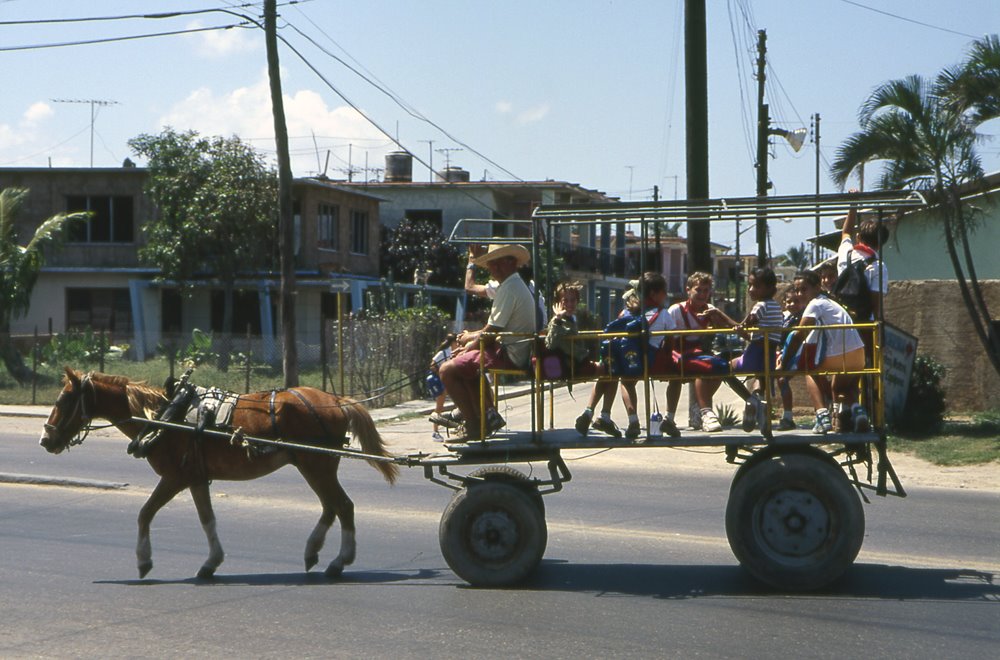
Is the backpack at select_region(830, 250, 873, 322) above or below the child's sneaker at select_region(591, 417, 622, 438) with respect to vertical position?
above

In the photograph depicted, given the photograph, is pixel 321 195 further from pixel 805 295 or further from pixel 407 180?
pixel 805 295

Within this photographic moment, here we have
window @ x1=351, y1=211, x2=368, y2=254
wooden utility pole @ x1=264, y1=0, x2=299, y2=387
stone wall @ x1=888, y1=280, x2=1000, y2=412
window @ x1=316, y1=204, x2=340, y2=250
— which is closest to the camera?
stone wall @ x1=888, y1=280, x2=1000, y2=412

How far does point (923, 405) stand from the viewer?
16672 millimetres

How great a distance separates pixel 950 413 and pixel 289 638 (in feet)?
48.1

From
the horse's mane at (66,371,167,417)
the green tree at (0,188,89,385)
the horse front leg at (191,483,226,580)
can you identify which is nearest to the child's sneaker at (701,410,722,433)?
the horse front leg at (191,483,226,580)

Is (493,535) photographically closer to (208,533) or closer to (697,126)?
(208,533)

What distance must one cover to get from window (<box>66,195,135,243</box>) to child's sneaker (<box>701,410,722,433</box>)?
3105cm

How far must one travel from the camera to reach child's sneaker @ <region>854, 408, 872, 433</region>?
25.6ft

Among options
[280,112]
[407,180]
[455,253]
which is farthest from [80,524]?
[407,180]

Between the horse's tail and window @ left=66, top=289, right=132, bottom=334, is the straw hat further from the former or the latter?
window @ left=66, top=289, right=132, bottom=334

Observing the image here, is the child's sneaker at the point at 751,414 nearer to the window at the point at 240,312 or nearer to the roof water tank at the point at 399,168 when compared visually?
the window at the point at 240,312

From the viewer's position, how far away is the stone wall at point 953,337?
62.1 feet

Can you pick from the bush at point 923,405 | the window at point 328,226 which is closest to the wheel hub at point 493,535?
the bush at point 923,405

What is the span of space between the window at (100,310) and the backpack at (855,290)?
103 ft
